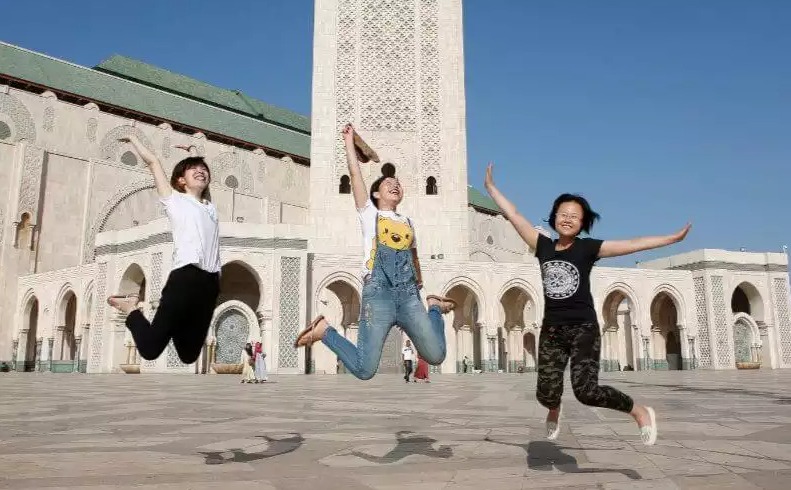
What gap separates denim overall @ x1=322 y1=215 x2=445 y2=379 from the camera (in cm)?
A: 342

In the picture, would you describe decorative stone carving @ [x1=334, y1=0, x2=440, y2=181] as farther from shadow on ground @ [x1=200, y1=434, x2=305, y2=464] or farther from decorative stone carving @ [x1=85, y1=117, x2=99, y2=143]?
shadow on ground @ [x1=200, y1=434, x2=305, y2=464]

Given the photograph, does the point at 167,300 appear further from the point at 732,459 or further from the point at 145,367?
the point at 145,367

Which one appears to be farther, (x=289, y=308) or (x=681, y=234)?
(x=289, y=308)

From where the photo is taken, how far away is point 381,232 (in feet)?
11.9

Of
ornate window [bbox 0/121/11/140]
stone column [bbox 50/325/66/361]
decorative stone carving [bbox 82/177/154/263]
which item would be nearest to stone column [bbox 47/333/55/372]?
stone column [bbox 50/325/66/361]

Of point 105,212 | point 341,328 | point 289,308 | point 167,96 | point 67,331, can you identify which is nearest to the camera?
point 289,308

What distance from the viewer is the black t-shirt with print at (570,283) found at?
3.06m

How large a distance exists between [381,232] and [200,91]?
3948cm

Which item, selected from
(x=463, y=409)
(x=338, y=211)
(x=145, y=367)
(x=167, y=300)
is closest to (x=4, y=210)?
(x=145, y=367)

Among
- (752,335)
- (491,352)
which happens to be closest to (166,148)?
(491,352)

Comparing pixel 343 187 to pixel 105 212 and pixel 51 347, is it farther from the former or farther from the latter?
pixel 51 347

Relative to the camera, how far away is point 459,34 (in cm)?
2723

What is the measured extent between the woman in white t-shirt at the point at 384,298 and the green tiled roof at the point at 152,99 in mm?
30286

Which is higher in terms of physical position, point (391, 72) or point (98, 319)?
point (391, 72)
